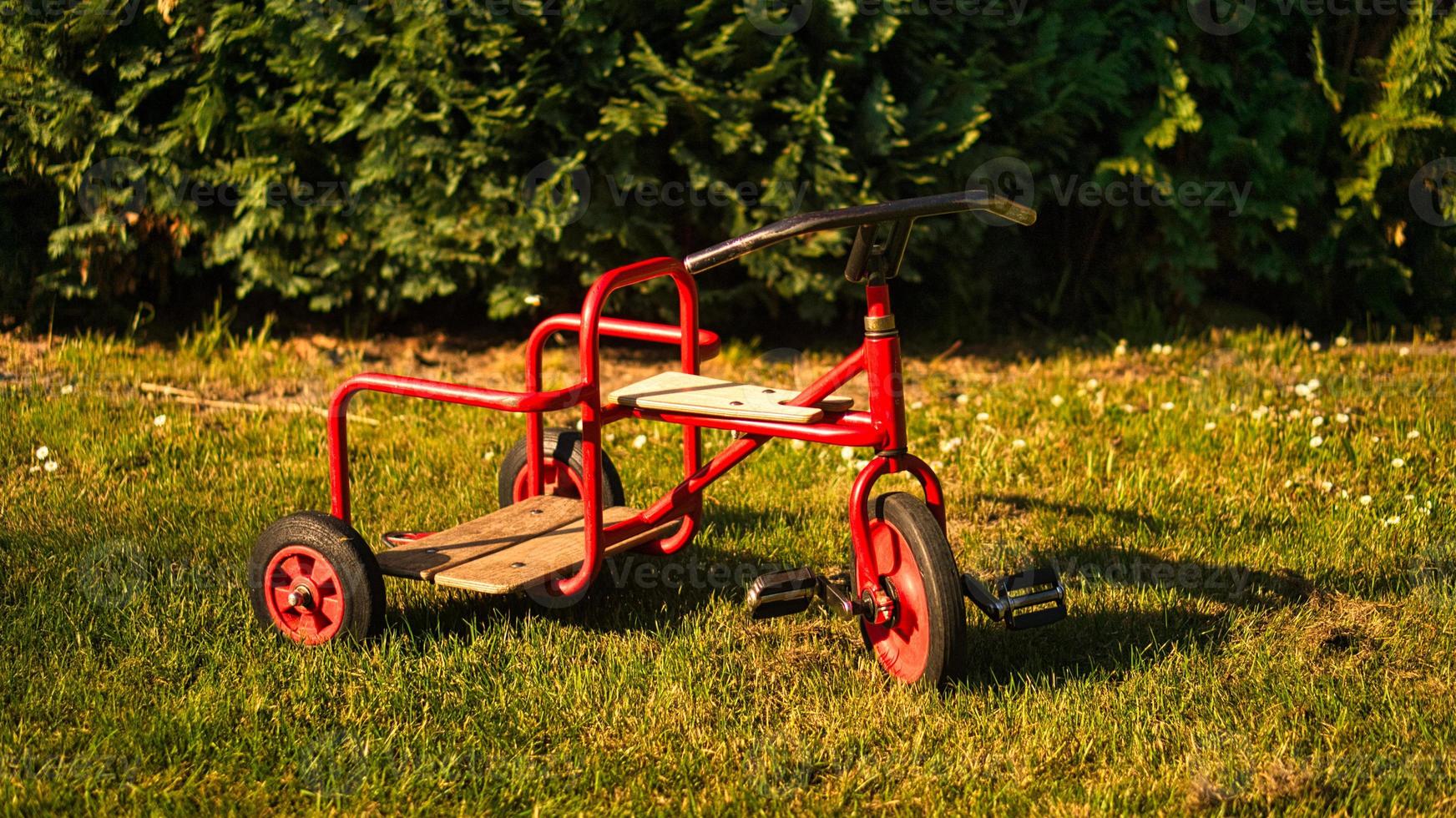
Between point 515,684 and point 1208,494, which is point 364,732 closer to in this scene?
point 515,684

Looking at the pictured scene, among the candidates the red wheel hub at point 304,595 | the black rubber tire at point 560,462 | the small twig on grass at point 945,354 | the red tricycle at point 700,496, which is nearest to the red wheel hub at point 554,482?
the black rubber tire at point 560,462

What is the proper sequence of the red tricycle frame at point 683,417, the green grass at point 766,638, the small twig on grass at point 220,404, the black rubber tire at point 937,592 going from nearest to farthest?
Result: the green grass at point 766,638, the black rubber tire at point 937,592, the red tricycle frame at point 683,417, the small twig on grass at point 220,404

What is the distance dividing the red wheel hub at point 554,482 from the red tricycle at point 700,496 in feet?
1.21

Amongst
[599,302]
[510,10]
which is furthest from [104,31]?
[599,302]

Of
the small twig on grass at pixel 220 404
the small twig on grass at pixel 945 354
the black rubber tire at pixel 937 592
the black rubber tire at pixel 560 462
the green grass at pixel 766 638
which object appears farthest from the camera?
the small twig on grass at pixel 945 354

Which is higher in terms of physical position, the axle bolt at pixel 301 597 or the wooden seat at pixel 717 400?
the wooden seat at pixel 717 400

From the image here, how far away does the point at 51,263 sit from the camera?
5.53m

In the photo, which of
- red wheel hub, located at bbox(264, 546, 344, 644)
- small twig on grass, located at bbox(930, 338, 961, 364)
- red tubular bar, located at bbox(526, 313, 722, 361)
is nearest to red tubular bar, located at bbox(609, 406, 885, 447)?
red tubular bar, located at bbox(526, 313, 722, 361)

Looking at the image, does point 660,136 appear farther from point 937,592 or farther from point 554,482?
point 937,592

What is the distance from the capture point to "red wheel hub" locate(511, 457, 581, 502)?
3855 millimetres

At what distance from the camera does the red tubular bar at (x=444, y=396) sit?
300 centimetres

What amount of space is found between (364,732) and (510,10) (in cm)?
317

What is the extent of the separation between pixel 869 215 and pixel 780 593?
34.0 inches

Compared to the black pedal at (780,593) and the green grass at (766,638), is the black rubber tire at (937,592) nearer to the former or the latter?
the green grass at (766,638)
